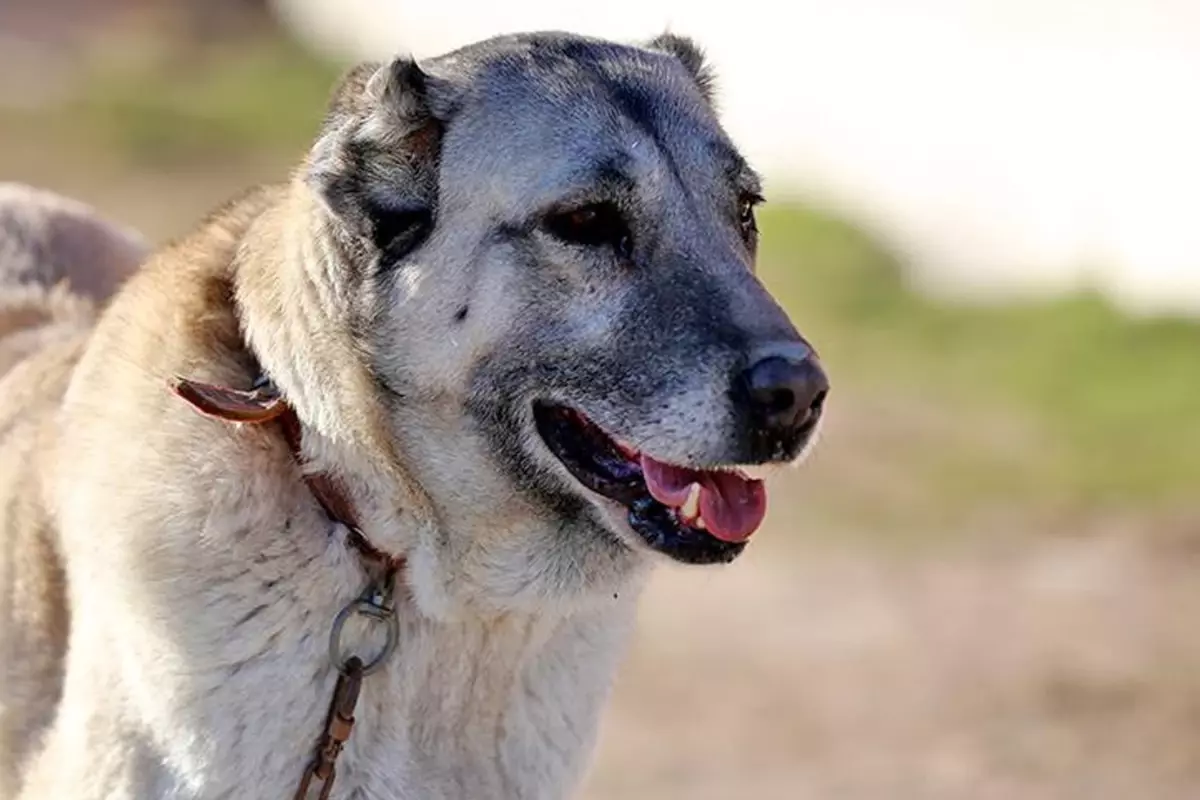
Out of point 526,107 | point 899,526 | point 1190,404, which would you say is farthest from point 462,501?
point 1190,404

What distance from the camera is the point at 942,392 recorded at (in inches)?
417

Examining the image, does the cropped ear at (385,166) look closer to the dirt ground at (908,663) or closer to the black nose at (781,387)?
the black nose at (781,387)

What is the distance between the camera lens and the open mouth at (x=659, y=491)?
13.0 feet

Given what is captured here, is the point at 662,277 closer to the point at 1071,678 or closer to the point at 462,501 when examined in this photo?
the point at 462,501

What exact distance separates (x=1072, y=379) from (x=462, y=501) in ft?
22.3

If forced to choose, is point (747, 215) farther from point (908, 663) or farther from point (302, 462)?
point (908, 663)

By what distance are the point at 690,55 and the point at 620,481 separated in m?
1.08

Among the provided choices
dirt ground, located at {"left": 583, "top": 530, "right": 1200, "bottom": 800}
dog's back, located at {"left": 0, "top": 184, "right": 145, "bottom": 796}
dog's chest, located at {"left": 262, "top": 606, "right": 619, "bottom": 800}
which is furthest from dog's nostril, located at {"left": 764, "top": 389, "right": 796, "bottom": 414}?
dirt ground, located at {"left": 583, "top": 530, "right": 1200, "bottom": 800}

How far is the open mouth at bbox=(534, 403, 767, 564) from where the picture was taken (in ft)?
13.0

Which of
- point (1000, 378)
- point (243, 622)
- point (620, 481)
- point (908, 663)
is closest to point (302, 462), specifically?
point (243, 622)

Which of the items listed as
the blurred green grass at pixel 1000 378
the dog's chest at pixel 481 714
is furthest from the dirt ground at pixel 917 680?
the dog's chest at pixel 481 714

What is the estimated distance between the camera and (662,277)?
13.1ft

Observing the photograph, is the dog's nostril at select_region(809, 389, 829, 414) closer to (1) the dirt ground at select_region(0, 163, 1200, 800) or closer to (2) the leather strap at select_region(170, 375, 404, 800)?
(2) the leather strap at select_region(170, 375, 404, 800)

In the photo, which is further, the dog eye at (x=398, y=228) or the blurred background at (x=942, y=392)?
the blurred background at (x=942, y=392)
